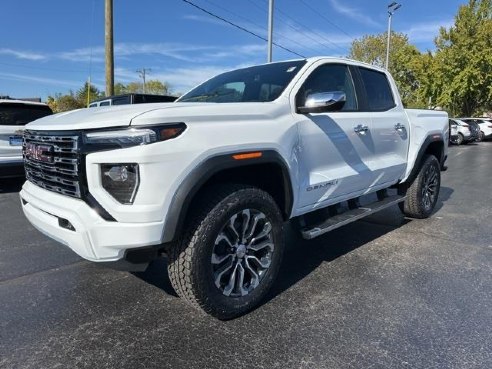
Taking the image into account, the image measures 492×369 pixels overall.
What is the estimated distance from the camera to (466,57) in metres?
32.9

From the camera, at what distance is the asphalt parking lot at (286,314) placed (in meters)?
2.61

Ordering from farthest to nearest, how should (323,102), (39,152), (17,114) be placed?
1. (17,114)
2. (323,102)
3. (39,152)

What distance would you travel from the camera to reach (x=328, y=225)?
385 centimetres

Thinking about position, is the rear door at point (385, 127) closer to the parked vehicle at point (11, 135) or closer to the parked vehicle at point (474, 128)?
the parked vehicle at point (11, 135)

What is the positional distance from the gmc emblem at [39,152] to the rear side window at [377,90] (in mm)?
3190

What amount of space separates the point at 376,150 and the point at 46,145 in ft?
10.5

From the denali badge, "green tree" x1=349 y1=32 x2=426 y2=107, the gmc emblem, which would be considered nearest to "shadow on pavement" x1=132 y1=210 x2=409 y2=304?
the denali badge

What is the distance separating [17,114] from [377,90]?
243 inches

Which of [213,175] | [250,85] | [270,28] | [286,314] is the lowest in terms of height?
[286,314]

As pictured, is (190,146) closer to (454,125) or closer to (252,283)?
(252,283)

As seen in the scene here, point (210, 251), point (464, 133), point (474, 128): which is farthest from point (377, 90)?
point (474, 128)

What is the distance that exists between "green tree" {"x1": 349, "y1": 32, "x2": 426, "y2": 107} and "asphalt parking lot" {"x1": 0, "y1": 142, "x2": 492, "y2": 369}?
31.7 m

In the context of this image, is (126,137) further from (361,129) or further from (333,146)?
(361,129)

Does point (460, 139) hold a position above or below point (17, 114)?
below
